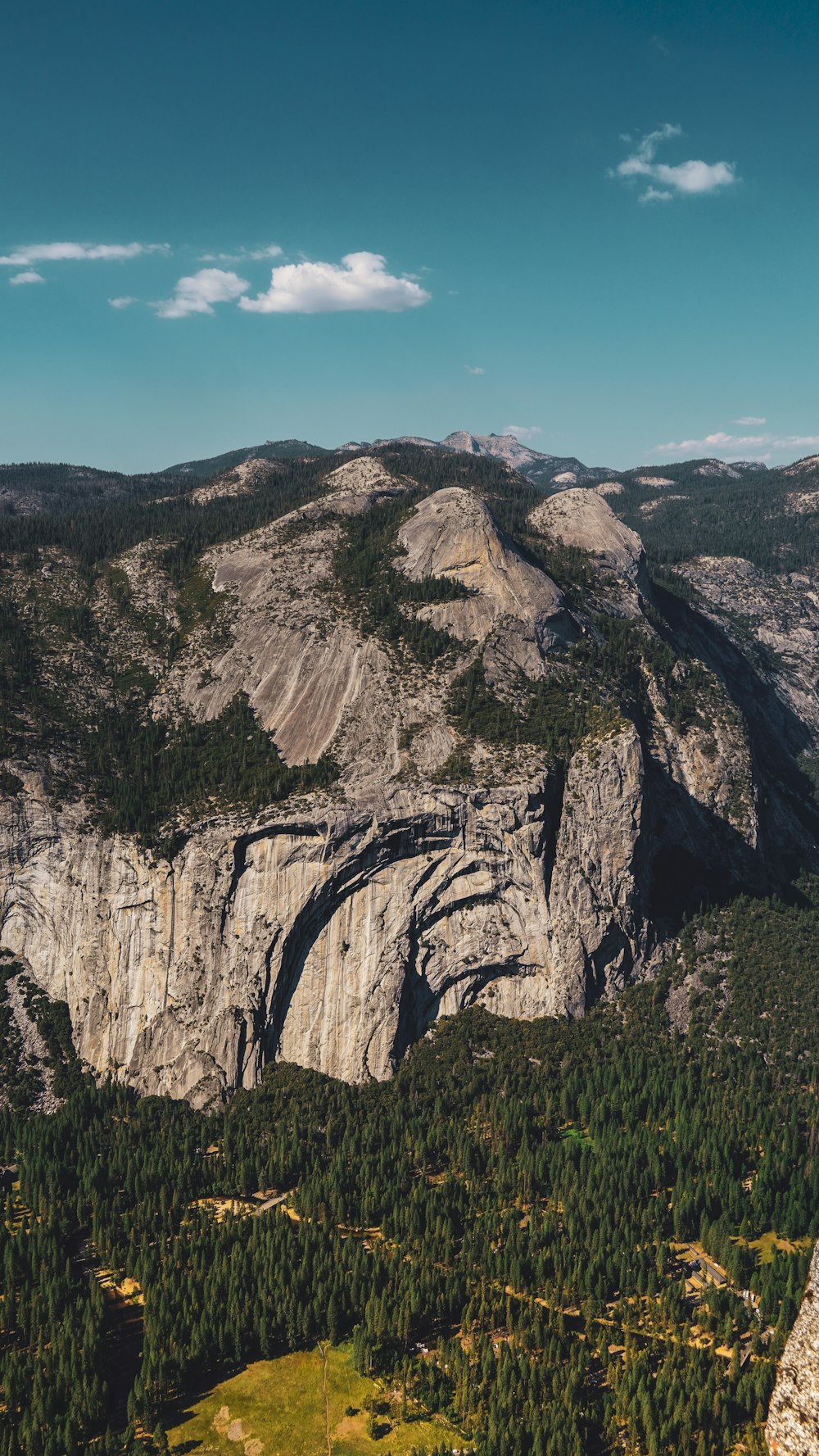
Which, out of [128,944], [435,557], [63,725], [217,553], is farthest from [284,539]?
[128,944]

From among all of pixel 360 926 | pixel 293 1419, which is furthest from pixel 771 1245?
pixel 360 926

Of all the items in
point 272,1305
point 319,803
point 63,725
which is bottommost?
point 272,1305

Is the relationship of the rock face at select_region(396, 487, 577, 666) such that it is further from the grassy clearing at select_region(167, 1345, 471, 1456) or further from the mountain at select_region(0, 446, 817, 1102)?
the grassy clearing at select_region(167, 1345, 471, 1456)

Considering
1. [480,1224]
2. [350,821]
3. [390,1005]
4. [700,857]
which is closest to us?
[480,1224]

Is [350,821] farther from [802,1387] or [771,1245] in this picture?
[802,1387]

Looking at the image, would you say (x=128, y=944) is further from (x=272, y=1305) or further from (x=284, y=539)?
(x=284, y=539)

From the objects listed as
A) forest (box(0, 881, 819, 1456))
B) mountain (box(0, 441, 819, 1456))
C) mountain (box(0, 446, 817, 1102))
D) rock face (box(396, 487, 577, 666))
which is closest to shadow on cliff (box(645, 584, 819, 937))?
mountain (box(0, 446, 817, 1102))

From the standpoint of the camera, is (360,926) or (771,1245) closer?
(771,1245)
